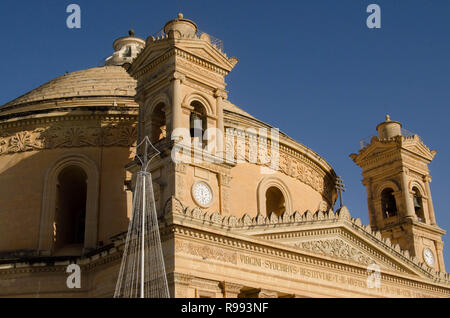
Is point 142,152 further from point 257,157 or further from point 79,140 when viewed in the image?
point 257,157

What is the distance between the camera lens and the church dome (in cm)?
2984

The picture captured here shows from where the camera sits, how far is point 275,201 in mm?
31031

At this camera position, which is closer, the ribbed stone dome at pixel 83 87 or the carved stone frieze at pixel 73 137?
the carved stone frieze at pixel 73 137

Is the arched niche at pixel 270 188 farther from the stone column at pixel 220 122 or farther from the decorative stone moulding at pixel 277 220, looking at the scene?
the stone column at pixel 220 122

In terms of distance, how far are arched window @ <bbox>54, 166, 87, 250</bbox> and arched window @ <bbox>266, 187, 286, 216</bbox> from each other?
8.35m

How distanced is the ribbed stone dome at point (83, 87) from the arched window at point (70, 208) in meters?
4.12

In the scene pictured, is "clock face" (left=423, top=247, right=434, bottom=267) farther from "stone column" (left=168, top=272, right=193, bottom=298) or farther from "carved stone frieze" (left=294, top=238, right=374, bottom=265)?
"stone column" (left=168, top=272, right=193, bottom=298)

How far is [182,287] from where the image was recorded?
65.8ft

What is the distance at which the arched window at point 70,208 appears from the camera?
26797mm

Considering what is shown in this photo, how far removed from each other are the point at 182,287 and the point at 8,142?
12153mm

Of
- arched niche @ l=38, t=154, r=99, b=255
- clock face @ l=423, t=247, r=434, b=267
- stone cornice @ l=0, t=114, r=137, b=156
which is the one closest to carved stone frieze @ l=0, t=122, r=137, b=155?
stone cornice @ l=0, t=114, r=137, b=156
